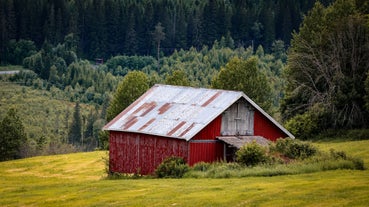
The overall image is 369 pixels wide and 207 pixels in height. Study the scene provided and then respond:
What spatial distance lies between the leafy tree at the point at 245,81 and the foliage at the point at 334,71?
15.2 ft

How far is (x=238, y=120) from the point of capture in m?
52.4

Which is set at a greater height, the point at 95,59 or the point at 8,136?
the point at 95,59

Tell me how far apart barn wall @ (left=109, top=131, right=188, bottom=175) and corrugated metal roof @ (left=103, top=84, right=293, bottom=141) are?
0.54 m

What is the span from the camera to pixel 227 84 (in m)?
89.1

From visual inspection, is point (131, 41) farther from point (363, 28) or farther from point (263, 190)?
point (263, 190)

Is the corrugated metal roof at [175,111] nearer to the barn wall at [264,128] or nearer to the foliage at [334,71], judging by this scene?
the barn wall at [264,128]

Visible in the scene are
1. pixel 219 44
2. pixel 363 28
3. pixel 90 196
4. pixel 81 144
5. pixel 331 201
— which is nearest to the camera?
pixel 331 201

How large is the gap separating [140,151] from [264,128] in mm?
7835

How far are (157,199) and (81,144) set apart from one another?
107 meters

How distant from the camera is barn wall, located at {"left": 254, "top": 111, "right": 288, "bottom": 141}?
53500 millimetres

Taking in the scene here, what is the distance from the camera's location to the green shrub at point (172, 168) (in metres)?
47.4

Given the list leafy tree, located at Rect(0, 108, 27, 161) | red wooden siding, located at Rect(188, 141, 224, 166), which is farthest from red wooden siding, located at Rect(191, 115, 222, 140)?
leafy tree, located at Rect(0, 108, 27, 161)

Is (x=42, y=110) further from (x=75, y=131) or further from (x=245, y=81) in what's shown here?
(x=245, y=81)

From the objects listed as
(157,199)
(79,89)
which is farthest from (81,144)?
(157,199)
